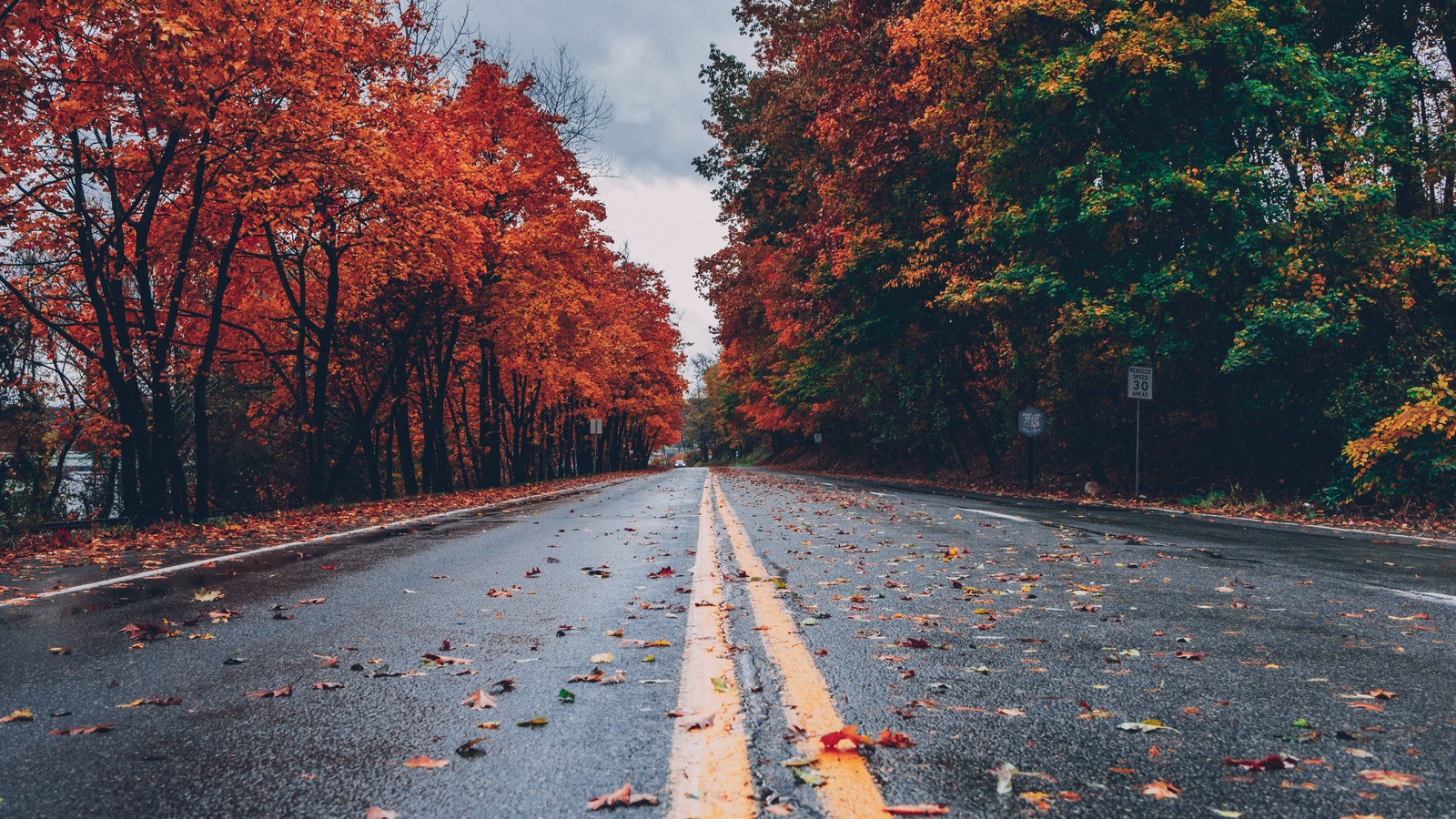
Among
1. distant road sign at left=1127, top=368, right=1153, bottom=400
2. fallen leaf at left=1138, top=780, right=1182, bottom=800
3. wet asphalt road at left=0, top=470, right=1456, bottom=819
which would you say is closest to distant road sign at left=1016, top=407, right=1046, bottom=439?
distant road sign at left=1127, top=368, right=1153, bottom=400

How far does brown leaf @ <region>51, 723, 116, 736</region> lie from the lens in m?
2.69

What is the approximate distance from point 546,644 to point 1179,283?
13207 millimetres

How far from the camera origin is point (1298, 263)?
12.4 m

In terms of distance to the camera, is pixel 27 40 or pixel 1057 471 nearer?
pixel 27 40

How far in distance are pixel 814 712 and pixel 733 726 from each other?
302 mm

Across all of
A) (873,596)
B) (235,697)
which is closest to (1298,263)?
(873,596)

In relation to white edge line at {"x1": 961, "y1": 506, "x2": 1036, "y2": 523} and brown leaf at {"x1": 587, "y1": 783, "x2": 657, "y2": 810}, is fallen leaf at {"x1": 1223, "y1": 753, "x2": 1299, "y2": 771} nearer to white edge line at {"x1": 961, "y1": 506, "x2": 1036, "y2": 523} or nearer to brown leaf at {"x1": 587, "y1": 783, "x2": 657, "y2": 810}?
brown leaf at {"x1": 587, "y1": 783, "x2": 657, "y2": 810}

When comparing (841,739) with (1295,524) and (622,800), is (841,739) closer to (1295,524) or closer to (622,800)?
(622,800)

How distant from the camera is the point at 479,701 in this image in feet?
9.75

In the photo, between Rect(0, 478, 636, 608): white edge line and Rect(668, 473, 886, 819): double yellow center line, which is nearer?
Rect(668, 473, 886, 819): double yellow center line

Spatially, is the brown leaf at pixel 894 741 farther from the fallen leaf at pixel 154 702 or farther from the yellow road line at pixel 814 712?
the fallen leaf at pixel 154 702

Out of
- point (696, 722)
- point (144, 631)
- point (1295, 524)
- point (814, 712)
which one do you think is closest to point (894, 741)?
point (814, 712)

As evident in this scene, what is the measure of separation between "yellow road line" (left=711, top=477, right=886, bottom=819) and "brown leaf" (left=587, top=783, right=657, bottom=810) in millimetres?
432

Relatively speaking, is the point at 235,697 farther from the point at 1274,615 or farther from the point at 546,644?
the point at 1274,615
